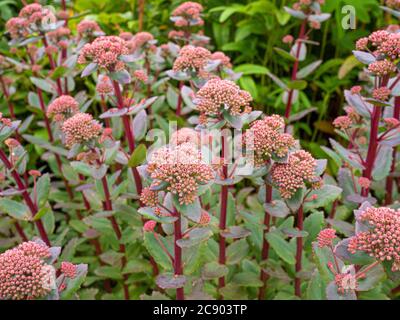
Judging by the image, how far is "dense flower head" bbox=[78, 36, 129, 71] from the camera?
1726mm

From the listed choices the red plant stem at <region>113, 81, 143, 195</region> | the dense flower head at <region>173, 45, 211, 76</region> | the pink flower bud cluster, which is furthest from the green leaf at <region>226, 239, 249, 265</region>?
the pink flower bud cluster

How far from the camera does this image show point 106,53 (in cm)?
173

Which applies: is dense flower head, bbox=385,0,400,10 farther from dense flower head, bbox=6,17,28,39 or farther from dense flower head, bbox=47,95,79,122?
dense flower head, bbox=6,17,28,39

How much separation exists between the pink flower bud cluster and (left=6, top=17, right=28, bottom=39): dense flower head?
33.2 inches

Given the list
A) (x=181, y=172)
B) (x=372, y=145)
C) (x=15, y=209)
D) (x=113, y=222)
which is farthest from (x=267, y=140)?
(x=15, y=209)

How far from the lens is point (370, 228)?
1262mm

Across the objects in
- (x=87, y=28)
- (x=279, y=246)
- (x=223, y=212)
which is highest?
(x=87, y=28)

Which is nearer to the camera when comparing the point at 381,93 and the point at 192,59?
the point at 381,93

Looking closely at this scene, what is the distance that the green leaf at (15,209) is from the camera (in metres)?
1.89

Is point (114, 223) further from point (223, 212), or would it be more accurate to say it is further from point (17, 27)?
point (17, 27)

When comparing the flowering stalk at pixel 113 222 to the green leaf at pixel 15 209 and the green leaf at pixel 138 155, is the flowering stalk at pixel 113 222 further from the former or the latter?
the green leaf at pixel 15 209

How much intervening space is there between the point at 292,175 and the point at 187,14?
1429 millimetres

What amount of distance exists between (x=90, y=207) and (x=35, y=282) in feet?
4.09
